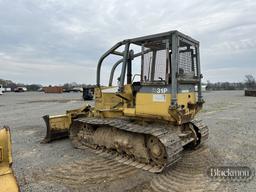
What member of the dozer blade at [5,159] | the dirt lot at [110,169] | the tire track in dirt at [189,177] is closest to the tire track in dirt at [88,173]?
the dirt lot at [110,169]

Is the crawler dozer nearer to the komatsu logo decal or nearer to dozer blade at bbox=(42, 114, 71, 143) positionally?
the komatsu logo decal

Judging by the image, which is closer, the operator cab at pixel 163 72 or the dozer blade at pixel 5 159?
the dozer blade at pixel 5 159

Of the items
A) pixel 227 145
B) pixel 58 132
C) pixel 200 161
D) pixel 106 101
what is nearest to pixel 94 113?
pixel 106 101

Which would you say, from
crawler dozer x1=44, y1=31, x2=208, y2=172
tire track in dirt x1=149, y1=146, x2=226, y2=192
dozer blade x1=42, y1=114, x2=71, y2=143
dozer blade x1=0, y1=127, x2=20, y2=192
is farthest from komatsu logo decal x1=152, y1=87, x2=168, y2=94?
dozer blade x1=42, y1=114, x2=71, y2=143

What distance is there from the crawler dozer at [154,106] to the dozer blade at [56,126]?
1.51 metres

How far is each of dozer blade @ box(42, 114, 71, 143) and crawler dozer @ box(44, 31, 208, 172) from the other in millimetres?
1508

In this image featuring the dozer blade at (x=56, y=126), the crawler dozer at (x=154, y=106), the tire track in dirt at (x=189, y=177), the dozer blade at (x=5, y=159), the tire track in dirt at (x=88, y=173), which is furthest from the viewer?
the dozer blade at (x=56, y=126)

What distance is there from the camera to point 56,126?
28.4 feet

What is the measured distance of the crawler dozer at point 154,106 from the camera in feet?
18.5

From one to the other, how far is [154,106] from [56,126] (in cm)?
418

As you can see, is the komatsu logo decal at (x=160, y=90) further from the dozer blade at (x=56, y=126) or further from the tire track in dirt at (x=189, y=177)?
the dozer blade at (x=56, y=126)

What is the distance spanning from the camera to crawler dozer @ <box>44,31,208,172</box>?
5.64 meters

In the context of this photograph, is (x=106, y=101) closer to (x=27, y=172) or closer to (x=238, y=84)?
(x=27, y=172)

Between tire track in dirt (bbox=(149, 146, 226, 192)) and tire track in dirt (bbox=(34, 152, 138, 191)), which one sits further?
tire track in dirt (bbox=(34, 152, 138, 191))
